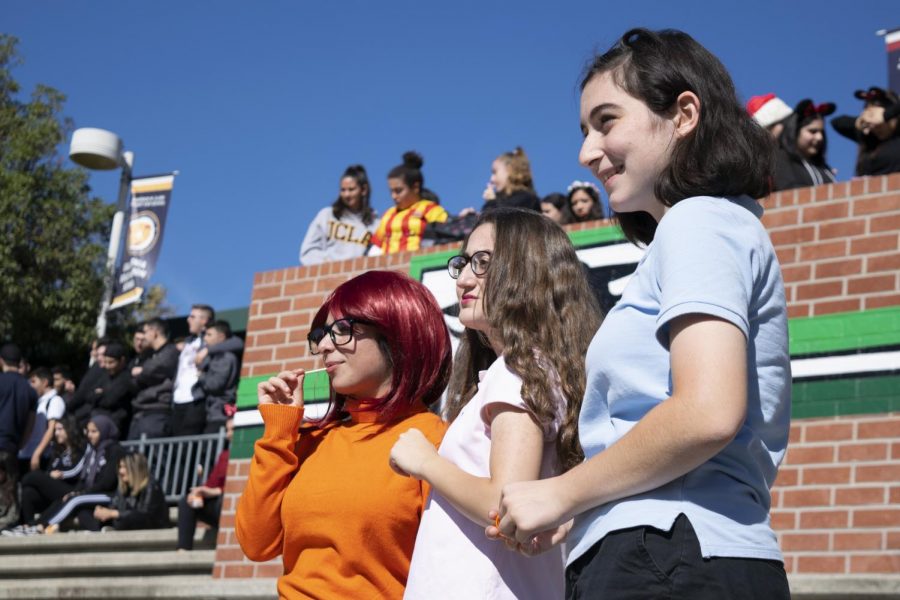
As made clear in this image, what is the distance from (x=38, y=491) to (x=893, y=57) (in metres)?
8.30

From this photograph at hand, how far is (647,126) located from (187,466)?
8.59 metres

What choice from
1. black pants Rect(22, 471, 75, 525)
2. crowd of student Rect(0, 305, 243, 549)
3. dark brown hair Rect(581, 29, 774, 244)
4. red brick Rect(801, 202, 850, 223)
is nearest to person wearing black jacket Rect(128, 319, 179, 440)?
crowd of student Rect(0, 305, 243, 549)

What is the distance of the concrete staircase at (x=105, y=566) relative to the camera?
8570 millimetres

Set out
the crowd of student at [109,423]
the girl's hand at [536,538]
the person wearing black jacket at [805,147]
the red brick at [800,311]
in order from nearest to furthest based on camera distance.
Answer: the girl's hand at [536,538] < the red brick at [800,311] < the person wearing black jacket at [805,147] < the crowd of student at [109,423]

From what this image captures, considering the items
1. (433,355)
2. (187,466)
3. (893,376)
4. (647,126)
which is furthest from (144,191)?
(647,126)

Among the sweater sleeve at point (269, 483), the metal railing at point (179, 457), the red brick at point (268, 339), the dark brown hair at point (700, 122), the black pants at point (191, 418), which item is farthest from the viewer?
the black pants at point (191, 418)

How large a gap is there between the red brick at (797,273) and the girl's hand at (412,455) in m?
4.11

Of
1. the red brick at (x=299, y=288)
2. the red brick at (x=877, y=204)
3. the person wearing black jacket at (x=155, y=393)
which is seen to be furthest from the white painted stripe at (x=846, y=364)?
the person wearing black jacket at (x=155, y=393)

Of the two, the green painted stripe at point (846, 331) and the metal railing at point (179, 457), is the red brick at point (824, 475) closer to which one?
the green painted stripe at point (846, 331)

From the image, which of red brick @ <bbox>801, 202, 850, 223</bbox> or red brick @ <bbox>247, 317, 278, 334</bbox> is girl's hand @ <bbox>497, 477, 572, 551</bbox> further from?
red brick @ <bbox>247, 317, 278, 334</bbox>

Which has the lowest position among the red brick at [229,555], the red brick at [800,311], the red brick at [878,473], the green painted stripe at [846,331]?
the red brick at [229,555]

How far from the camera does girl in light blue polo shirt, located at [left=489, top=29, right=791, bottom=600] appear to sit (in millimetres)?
1793

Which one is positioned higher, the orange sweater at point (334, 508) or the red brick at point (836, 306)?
the red brick at point (836, 306)

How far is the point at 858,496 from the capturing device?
5.80m
